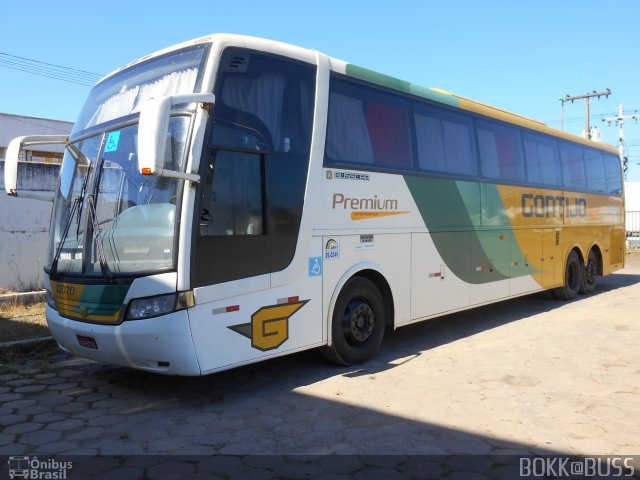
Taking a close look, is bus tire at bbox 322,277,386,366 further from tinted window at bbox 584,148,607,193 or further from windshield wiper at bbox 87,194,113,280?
tinted window at bbox 584,148,607,193

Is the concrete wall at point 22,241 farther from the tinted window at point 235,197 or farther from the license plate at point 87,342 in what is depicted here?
the tinted window at point 235,197

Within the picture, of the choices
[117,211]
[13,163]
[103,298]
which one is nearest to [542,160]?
[117,211]

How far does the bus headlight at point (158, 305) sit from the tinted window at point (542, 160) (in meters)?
7.32

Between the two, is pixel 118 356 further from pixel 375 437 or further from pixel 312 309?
pixel 375 437

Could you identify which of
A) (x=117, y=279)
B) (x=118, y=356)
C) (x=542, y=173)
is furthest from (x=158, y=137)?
(x=542, y=173)

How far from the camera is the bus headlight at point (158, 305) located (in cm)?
466

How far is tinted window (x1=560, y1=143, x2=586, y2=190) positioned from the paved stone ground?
180 inches

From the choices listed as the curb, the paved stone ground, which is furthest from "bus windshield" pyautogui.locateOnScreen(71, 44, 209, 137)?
the curb

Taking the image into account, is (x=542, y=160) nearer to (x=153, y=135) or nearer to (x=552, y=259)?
(x=552, y=259)

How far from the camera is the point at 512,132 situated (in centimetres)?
948

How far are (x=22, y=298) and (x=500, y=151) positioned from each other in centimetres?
836

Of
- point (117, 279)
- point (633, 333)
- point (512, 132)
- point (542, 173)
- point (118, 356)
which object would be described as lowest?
point (633, 333)

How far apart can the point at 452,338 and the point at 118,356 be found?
4.89 m

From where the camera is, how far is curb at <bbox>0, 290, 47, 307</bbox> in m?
8.96
